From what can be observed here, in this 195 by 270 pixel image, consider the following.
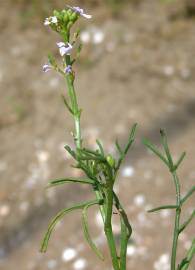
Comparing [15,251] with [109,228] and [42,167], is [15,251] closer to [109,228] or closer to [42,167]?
[42,167]

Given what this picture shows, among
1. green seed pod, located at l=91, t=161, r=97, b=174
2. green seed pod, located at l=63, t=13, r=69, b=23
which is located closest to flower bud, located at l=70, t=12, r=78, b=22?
green seed pod, located at l=63, t=13, r=69, b=23

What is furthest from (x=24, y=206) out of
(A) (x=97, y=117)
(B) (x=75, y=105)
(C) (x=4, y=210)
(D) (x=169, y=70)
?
(B) (x=75, y=105)

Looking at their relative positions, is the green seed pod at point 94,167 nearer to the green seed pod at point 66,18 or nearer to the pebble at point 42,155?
the green seed pod at point 66,18

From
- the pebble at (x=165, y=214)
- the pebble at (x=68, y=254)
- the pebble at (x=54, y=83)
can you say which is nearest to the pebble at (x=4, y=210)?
the pebble at (x=68, y=254)

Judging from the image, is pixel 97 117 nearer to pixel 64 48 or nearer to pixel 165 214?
pixel 165 214

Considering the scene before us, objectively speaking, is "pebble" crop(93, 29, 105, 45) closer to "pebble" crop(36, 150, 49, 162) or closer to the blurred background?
the blurred background

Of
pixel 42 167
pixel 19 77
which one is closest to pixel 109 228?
pixel 42 167
